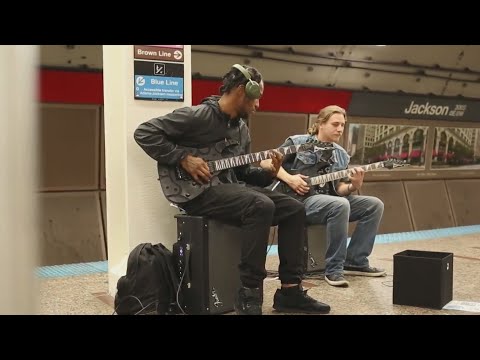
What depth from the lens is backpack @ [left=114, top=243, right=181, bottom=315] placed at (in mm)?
3051

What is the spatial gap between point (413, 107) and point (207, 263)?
583cm

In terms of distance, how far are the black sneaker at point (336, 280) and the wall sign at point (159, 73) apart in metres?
1.82

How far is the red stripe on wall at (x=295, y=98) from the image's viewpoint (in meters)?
6.39

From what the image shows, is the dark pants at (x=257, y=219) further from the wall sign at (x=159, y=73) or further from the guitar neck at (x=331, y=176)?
the guitar neck at (x=331, y=176)

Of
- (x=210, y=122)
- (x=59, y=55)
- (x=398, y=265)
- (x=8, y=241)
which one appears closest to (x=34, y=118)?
(x=8, y=241)

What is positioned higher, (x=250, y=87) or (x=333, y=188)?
(x=250, y=87)

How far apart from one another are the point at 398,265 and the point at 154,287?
5.23 feet

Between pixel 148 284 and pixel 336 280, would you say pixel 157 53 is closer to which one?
pixel 148 284

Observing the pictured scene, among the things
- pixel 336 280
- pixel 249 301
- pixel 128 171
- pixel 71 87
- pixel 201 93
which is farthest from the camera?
pixel 201 93

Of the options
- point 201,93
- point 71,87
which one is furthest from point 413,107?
point 71,87

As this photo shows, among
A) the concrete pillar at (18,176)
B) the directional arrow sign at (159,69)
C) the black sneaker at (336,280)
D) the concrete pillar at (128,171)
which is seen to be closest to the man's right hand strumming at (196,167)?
the concrete pillar at (128,171)

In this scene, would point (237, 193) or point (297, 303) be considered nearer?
point (237, 193)

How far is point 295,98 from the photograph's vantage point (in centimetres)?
667

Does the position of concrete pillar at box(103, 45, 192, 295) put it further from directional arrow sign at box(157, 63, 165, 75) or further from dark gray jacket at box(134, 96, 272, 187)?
dark gray jacket at box(134, 96, 272, 187)
